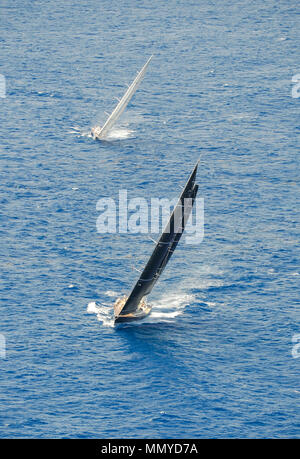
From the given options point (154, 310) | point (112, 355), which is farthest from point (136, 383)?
point (154, 310)

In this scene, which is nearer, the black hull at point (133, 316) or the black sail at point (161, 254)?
the black sail at point (161, 254)

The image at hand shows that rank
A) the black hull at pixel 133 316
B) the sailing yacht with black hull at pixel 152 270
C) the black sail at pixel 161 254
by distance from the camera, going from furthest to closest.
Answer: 1. the black hull at pixel 133 316
2. the sailing yacht with black hull at pixel 152 270
3. the black sail at pixel 161 254

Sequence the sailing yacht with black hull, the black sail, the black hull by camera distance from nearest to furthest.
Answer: the black sail, the sailing yacht with black hull, the black hull

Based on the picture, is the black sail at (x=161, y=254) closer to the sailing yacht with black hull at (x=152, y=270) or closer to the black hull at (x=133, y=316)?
the sailing yacht with black hull at (x=152, y=270)

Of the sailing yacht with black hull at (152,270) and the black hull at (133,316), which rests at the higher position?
the sailing yacht with black hull at (152,270)

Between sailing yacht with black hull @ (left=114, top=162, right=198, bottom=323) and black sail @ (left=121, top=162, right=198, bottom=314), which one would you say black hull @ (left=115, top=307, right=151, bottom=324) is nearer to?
sailing yacht with black hull @ (left=114, top=162, right=198, bottom=323)

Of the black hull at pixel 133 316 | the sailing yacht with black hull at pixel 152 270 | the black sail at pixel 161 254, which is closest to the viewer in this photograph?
the black sail at pixel 161 254

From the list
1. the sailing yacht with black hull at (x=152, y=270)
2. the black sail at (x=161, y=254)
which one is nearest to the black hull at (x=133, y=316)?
the sailing yacht with black hull at (x=152, y=270)

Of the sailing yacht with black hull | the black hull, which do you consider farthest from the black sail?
the black hull
